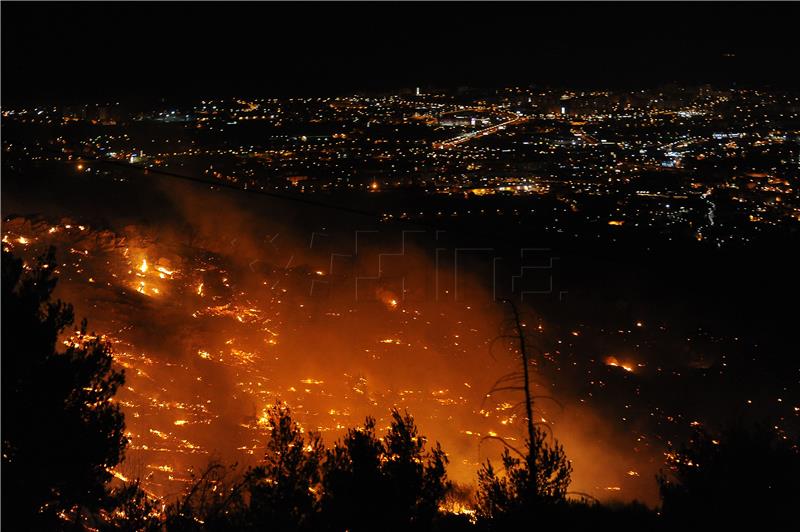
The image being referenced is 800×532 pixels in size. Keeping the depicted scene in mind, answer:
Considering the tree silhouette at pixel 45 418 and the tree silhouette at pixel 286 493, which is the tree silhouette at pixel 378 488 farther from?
the tree silhouette at pixel 45 418

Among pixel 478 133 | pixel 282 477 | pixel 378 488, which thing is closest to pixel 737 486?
pixel 378 488

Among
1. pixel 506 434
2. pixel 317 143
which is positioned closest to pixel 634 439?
pixel 506 434

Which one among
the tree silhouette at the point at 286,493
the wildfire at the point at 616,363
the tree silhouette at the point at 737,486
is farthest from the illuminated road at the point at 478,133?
the tree silhouette at the point at 286,493

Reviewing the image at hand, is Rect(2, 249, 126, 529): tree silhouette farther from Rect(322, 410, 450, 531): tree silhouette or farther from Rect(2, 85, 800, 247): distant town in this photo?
Rect(2, 85, 800, 247): distant town

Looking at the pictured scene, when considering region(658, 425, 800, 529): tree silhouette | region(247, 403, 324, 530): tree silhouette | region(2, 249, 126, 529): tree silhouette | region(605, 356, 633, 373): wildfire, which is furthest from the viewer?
region(605, 356, 633, 373): wildfire

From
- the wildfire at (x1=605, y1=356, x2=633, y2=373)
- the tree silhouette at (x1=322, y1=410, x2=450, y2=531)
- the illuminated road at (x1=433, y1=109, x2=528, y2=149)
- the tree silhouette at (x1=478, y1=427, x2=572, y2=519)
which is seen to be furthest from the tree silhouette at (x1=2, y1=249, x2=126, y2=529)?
the illuminated road at (x1=433, y1=109, x2=528, y2=149)

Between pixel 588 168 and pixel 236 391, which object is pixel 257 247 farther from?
pixel 588 168

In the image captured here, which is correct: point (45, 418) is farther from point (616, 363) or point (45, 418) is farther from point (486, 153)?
point (486, 153)
